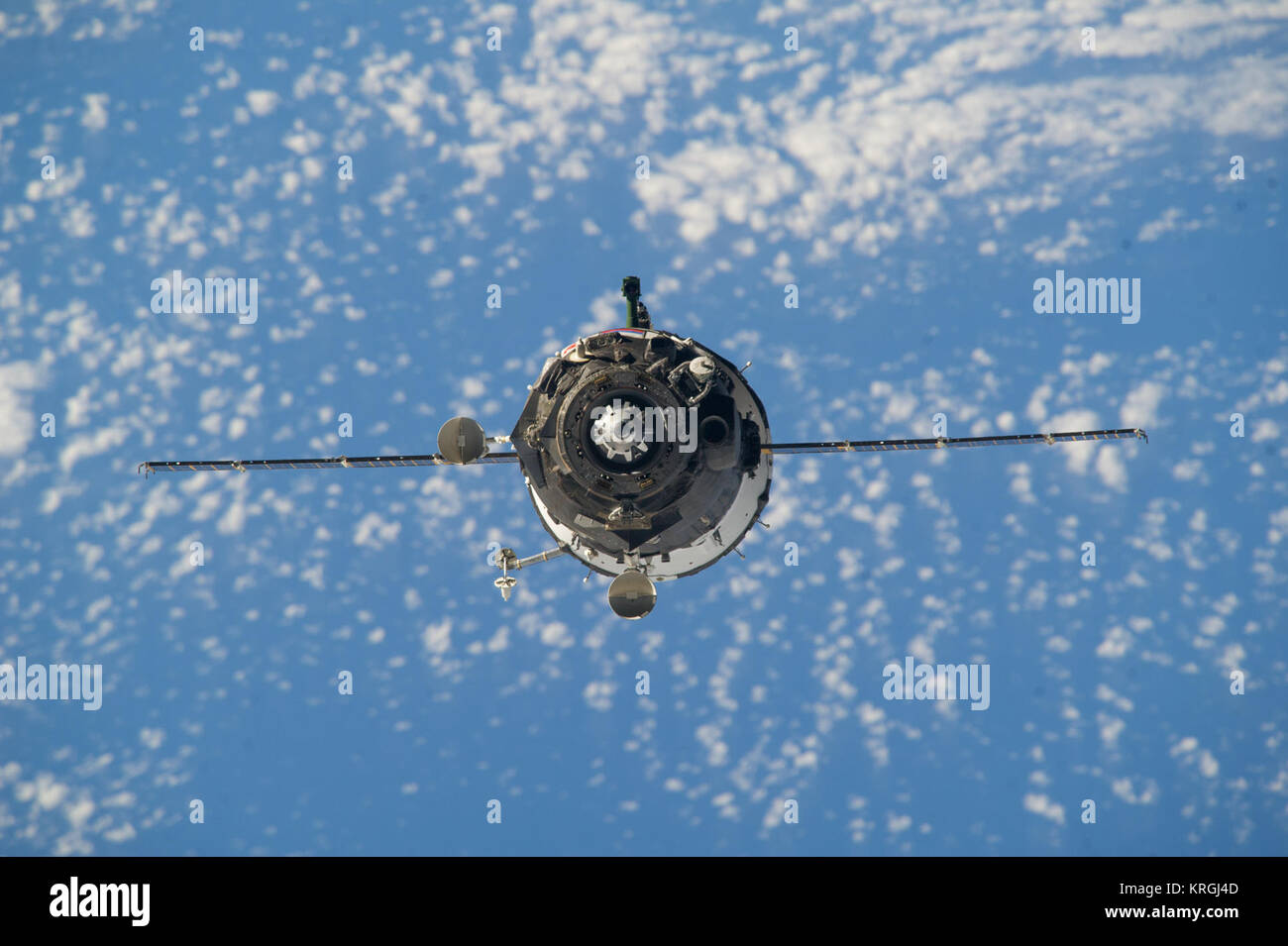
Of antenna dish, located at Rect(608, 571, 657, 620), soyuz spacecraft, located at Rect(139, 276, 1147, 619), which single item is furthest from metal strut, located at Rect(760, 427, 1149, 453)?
antenna dish, located at Rect(608, 571, 657, 620)

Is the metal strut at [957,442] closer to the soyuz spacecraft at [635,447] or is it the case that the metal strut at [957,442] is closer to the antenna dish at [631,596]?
the soyuz spacecraft at [635,447]

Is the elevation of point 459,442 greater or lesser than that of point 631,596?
greater

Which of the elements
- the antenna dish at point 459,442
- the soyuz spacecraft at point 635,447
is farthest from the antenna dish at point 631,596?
the antenna dish at point 459,442

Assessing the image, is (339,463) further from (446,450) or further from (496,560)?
(496,560)

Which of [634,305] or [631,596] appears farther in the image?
[634,305]

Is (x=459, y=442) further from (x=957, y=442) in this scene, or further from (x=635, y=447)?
(x=957, y=442)

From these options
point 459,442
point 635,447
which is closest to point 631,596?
point 635,447
